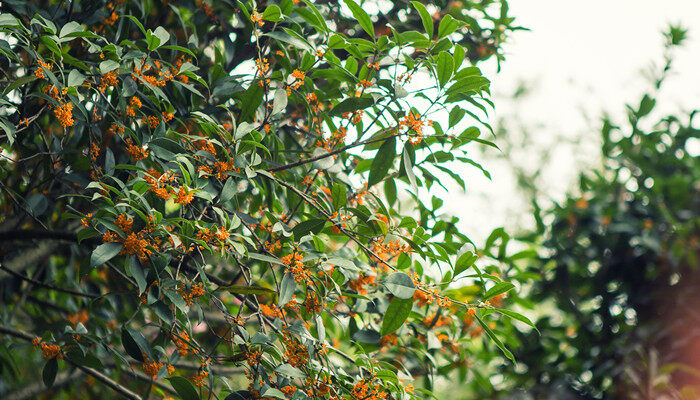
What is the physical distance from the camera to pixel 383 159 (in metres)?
1.25

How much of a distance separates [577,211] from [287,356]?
235cm

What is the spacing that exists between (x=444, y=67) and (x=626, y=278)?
7.28 feet

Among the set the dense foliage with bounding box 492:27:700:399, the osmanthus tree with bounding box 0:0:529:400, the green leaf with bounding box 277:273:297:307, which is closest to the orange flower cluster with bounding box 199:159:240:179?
the osmanthus tree with bounding box 0:0:529:400

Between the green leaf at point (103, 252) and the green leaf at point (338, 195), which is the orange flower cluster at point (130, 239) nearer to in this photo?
the green leaf at point (103, 252)

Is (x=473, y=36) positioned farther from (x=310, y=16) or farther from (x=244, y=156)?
(x=244, y=156)

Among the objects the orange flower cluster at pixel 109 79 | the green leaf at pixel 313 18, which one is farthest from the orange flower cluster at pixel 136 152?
the green leaf at pixel 313 18

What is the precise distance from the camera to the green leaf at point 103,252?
0.95 m

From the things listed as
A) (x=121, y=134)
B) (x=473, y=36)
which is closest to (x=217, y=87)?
(x=121, y=134)

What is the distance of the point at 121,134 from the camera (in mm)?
1309

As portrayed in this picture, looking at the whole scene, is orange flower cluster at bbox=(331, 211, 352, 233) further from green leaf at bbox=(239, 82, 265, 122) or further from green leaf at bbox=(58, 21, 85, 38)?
green leaf at bbox=(58, 21, 85, 38)

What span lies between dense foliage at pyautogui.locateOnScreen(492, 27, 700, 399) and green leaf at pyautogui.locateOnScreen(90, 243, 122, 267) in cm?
191

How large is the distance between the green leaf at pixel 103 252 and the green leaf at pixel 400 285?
550mm

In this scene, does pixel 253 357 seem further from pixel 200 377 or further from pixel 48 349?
pixel 48 349

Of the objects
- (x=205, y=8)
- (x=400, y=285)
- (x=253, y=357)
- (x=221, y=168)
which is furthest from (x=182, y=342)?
(x=205, y=8)
